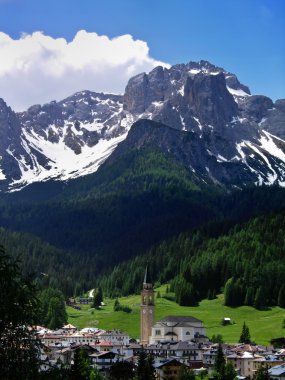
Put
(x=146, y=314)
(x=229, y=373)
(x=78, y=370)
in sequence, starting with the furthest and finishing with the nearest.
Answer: (x=146, y=314), (x=229, y=373), (x=78, y=370)

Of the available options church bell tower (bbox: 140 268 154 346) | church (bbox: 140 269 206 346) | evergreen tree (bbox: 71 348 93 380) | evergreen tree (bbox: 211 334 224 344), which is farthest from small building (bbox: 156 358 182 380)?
church bell tower (bbox: 140 268 154 346)

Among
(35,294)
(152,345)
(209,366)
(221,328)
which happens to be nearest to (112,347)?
(152,345)

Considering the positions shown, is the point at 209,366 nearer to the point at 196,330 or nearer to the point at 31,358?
the point at 196,330

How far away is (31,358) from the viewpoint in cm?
3909

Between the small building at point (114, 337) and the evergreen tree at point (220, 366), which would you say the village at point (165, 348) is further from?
the evergreen tree at point (220, 366)

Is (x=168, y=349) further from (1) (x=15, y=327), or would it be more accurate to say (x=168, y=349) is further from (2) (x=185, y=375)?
(1) (x=15, y=327)

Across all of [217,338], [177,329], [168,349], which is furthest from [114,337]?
[217,338]

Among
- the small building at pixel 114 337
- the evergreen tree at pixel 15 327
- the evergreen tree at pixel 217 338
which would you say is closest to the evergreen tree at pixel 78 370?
the evergreen tree at pixel 15 327

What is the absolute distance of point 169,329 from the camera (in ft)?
615

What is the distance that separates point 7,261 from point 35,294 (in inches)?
90.3

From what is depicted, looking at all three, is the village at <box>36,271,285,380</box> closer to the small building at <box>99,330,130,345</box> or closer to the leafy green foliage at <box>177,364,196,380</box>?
the small building at <box>99,330,130,345</box>

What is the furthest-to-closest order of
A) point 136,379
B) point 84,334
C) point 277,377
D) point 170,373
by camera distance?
point 84,334, point 170,373, point 277,377, point 136,379

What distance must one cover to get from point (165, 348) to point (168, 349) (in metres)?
1.38

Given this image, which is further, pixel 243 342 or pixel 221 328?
pixel 221 328
